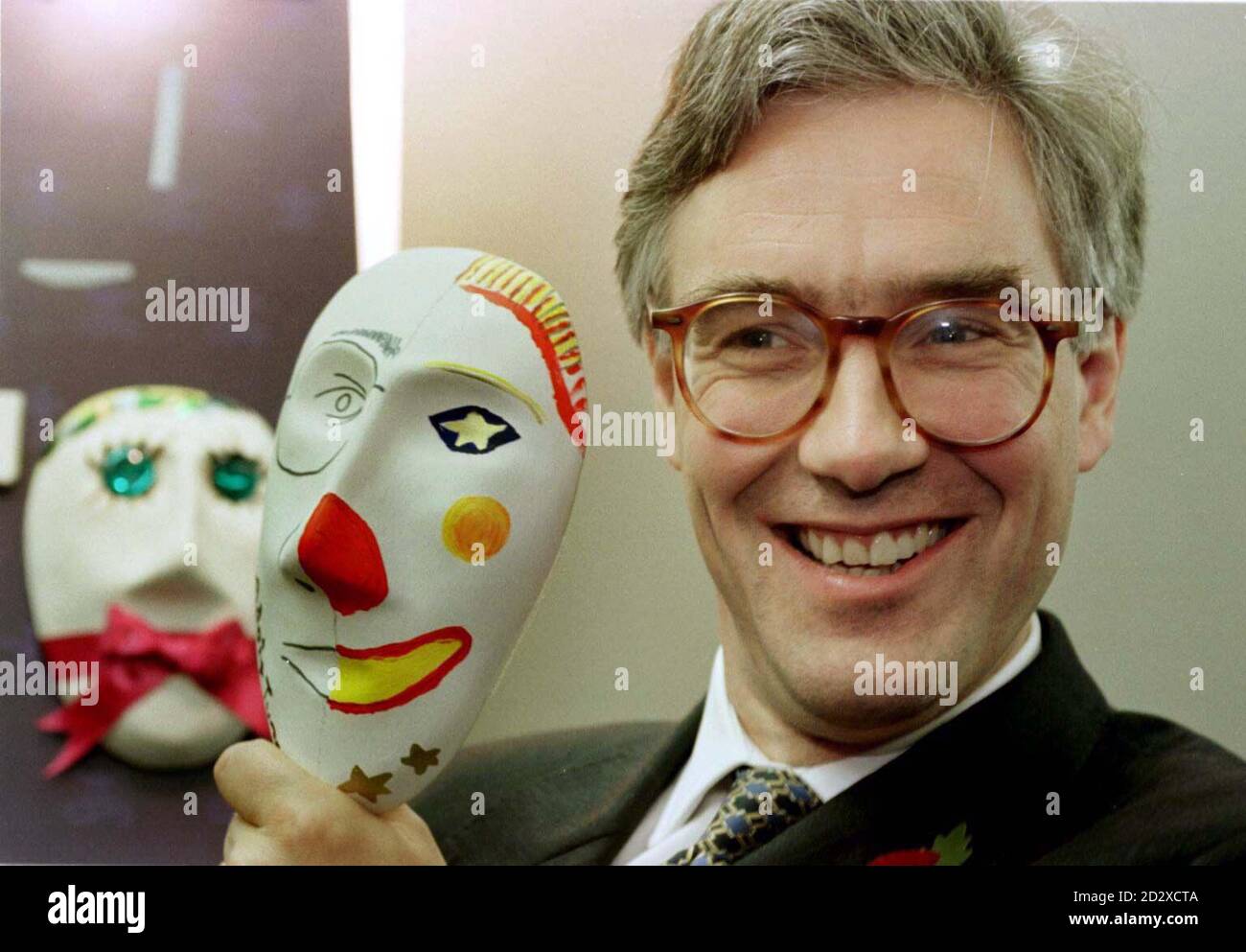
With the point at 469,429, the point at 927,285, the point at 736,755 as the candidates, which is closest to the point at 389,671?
the point at 469,429

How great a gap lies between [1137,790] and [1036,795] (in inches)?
3.4

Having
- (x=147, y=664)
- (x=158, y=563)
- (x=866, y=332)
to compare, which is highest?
(x=866, y=332)

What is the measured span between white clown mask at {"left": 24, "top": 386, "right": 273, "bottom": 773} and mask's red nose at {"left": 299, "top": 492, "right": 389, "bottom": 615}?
0.17 meters

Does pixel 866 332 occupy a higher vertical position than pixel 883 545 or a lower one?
higher

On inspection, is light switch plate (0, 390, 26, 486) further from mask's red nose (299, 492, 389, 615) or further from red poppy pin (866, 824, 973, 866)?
red poppy pin (866, 824, 973, 866)

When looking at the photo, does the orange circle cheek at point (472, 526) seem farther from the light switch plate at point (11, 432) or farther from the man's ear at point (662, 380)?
the light switch plate at point (11, 432)

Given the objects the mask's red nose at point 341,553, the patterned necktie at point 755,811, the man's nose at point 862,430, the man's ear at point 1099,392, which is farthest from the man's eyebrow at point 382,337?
the man's ear at point 1099,392

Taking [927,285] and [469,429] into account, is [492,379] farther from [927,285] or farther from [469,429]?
[927,285]

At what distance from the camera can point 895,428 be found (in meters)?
1.22

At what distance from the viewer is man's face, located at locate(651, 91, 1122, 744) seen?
122 cm

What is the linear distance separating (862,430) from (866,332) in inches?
3.4

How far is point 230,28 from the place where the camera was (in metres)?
1.35
